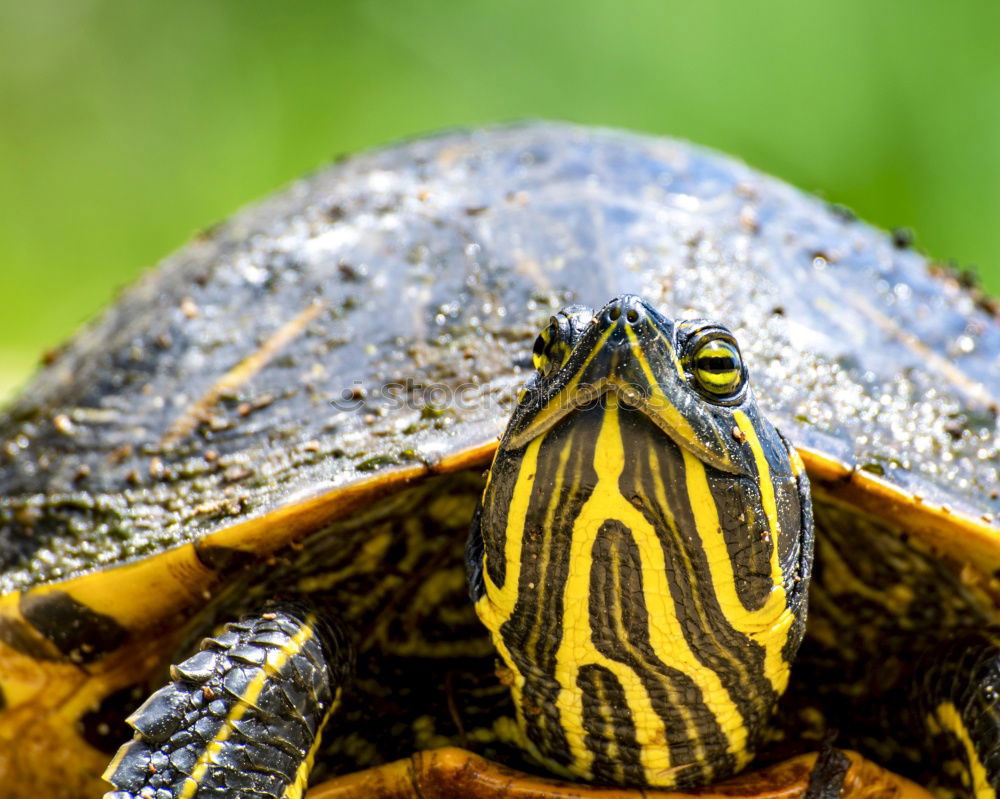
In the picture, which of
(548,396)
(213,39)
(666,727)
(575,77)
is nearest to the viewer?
(548,396)

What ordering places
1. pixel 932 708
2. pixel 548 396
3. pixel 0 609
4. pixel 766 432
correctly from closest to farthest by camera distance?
pixel 548 396, pixel 766 432, pixel 932 708, pixel 0 609

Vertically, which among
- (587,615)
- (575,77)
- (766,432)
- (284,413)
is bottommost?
(587,615)

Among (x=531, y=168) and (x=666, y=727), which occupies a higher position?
(x=531, y=168)

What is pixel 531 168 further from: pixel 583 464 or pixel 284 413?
pixel 583 464

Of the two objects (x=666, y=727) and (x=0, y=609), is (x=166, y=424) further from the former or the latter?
(x=666, y=727)

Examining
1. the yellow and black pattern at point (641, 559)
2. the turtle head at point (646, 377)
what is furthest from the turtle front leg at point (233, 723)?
the turtle head at point (646, 377)

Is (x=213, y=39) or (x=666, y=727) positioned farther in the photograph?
(x=213, y=39)

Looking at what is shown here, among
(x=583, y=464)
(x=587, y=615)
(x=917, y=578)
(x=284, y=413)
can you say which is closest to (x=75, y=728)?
(x=284, y=413)

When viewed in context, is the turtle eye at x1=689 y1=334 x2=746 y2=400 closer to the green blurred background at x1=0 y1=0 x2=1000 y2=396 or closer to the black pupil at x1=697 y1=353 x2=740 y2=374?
the black pupil at x1=697 y1=353 x2=740 y2=374
